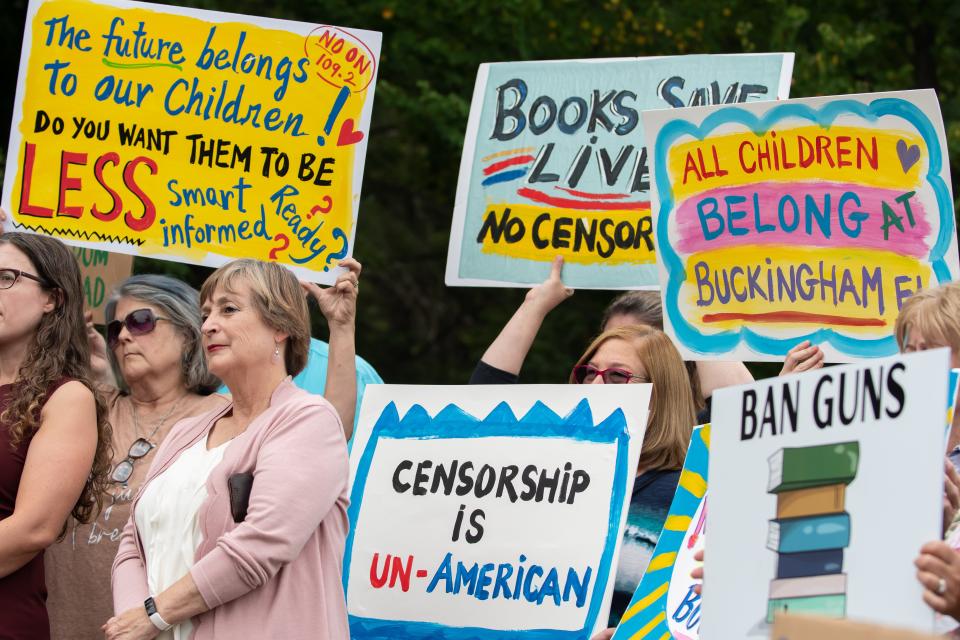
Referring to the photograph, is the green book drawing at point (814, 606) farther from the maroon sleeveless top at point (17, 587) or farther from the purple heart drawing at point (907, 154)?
the maroon sleeveless top at point (17, 587)

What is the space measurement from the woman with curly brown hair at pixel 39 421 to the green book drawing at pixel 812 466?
1.87m

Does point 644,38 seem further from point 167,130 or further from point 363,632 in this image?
point 363,632

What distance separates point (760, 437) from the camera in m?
2.71

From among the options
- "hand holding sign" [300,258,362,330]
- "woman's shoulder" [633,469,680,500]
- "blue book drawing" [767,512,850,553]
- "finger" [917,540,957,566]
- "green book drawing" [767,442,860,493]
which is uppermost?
"hand holding sign" [300,258,362,330]

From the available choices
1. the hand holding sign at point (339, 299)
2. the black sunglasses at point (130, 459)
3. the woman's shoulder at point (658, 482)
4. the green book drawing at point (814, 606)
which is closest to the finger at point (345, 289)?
the hand holding sign at point (339, 299)

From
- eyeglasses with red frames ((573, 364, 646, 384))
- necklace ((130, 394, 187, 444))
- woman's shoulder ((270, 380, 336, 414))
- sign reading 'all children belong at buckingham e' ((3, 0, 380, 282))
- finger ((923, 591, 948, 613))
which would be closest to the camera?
finger ((923, 591, 948, 613))

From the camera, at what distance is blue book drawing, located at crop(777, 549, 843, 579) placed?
8.11 ft

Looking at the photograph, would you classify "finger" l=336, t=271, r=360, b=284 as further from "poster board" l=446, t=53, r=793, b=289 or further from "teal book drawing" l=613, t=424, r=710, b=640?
"teal book drawing" l=613, t=424, r=710, b=640

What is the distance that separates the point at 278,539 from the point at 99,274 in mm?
2616

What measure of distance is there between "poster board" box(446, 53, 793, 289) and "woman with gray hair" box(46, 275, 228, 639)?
0.90 m

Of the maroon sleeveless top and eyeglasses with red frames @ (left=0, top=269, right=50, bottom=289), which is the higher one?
eyeglasses with red frames @ (left=0, top=269, right=50, bottom=289)

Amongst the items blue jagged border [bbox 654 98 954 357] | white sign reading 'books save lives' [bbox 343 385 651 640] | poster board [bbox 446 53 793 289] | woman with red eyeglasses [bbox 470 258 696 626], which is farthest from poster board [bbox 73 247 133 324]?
blue jagged border [bbox 654 98 954 357]

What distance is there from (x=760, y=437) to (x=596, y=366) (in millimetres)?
1366

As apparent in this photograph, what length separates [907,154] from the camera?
377 centimetres
